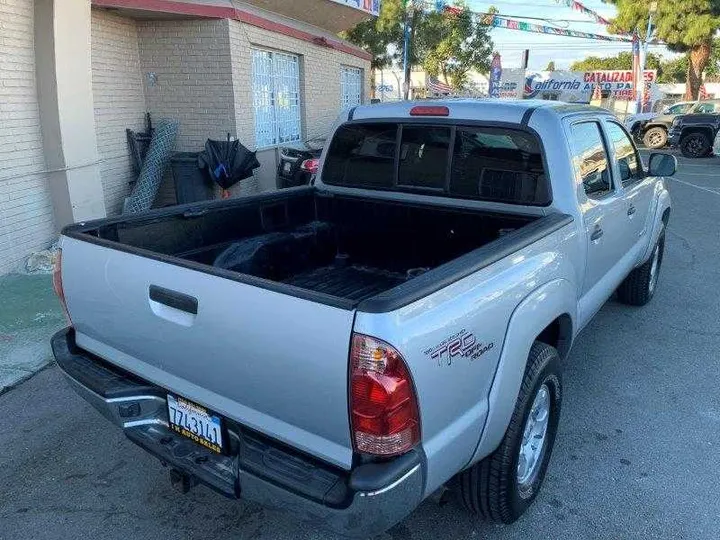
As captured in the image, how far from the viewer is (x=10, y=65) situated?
6.01 m

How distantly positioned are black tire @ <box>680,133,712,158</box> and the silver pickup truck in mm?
17433

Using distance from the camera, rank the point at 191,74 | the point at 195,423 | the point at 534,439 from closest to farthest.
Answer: the point at 195,423, the point at 534,439, the point at 191,74

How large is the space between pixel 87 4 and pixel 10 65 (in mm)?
1214

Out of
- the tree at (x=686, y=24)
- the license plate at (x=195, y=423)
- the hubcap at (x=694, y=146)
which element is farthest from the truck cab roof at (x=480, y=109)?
the tree at (x=686, y=24)

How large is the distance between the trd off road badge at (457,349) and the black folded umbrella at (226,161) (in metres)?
6.83

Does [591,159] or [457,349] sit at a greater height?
[591,159]

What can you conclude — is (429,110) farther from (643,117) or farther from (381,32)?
(643,117)

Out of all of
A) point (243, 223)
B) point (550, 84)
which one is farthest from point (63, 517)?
point (550, 84)

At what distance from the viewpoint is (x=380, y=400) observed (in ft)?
5.72

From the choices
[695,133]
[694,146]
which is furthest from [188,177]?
[694,146]

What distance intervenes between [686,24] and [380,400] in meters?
31.8

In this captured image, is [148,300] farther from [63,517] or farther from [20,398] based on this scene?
[20,398]

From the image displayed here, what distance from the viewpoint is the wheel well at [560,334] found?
2872 millimetres

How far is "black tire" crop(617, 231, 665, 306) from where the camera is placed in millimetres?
5207
